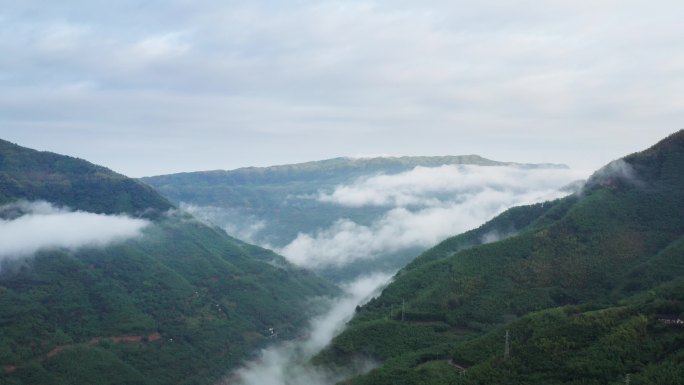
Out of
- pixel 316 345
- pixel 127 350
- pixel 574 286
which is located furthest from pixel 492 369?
pixel 127 350

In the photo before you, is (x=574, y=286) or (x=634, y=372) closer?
(x=634, y=372)

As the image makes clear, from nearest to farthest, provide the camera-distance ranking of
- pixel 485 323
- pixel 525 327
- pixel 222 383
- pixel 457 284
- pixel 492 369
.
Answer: pixel 492 369 → pixel 525 327 → pixel 485 323 → pixel 457 284 → pixel 222 383

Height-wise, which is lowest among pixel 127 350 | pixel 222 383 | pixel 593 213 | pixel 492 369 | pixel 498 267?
pixel 222 383

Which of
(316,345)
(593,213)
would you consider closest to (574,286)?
(593,213)

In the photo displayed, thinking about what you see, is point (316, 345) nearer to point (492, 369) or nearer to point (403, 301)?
point (403, 301)

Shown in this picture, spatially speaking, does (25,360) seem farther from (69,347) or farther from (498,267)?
(498,267)

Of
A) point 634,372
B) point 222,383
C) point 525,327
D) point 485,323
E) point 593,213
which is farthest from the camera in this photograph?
point 222,383

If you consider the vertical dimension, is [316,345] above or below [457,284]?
below
